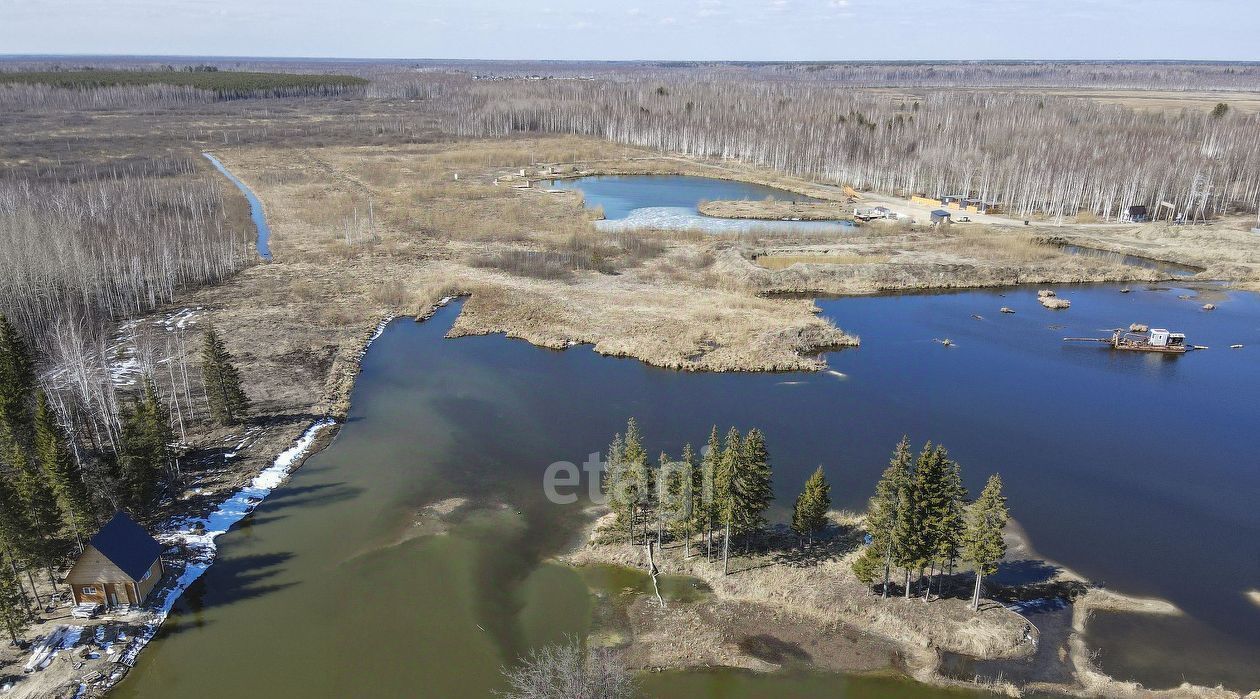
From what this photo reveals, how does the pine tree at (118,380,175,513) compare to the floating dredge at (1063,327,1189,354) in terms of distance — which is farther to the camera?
the floating dredge at (1063,327,1189,354)

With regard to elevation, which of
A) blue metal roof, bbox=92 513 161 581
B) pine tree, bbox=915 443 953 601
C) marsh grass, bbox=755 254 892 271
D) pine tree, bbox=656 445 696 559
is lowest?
blue metal roof, bbox=92 513 161 581

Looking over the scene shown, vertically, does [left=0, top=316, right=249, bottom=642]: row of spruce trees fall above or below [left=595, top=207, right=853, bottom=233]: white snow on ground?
below

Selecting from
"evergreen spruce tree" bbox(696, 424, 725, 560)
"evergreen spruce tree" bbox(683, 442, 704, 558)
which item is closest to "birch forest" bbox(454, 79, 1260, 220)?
"evergreen spruce tree" bbox(696, 424, 725, 560)

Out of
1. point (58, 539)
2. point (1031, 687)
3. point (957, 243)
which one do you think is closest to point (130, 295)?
point (58, 539)

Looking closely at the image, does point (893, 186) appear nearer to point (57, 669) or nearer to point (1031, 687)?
point (1031, 687)

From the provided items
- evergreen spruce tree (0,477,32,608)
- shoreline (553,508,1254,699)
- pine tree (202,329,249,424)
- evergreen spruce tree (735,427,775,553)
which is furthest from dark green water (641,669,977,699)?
pine tree (202,329,249,424)

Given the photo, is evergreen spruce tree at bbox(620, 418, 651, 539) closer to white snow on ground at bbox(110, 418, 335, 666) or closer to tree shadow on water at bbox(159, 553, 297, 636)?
tree shadow on water at bbox(159, 553, 297, 636)

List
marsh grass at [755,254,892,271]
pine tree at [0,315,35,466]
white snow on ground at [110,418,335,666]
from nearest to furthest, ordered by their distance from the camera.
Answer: white snow on ground at [110,418,335,666], pine tree at [0,315,35,466], marsh grass at [755,254,892,271]

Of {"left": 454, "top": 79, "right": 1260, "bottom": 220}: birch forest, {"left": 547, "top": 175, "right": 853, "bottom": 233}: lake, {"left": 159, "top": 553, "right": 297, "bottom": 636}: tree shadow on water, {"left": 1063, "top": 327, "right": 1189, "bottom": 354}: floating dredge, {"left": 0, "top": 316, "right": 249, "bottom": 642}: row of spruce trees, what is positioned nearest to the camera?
{"left": 0, "top": 316, "right": 249, "bottom": 642}: row of spruce trees
